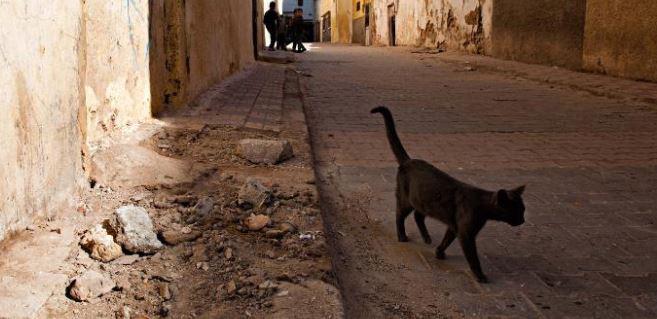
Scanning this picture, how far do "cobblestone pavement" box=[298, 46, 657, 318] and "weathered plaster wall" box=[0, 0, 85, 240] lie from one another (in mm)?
1255

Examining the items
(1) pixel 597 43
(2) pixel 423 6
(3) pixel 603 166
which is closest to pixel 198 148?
(3) pixel 603 166

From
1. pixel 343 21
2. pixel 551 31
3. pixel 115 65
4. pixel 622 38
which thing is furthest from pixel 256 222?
pixel 343 21

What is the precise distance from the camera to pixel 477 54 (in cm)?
1606

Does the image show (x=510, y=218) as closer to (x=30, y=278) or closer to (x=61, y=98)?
(x=30, y=278)

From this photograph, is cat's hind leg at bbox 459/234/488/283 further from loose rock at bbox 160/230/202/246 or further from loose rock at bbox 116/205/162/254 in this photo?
loose rock at bbox 116/205/162/254

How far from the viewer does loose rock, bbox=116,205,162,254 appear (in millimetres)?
2428

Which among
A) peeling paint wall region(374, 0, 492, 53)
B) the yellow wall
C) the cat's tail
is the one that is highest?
the yellow wall

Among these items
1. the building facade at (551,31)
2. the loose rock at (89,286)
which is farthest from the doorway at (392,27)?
the loose rock at (89,286)

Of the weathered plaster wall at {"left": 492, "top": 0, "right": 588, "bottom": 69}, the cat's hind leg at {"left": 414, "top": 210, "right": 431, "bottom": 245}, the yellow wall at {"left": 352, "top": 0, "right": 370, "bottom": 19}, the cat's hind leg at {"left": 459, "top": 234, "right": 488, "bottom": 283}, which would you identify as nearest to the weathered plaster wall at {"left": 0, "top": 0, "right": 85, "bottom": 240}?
the cat's hind leg at {"left": 414, "top": 210, "right": 431, "bottom": 245}

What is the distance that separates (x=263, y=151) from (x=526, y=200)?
1.67 meters

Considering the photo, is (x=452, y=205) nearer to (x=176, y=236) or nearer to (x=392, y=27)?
(x=176, y=236)

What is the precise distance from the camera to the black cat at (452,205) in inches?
96.7

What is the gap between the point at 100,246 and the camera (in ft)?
7.73

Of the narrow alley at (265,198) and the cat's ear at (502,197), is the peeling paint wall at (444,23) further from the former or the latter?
the cat's ear at (502,197)
